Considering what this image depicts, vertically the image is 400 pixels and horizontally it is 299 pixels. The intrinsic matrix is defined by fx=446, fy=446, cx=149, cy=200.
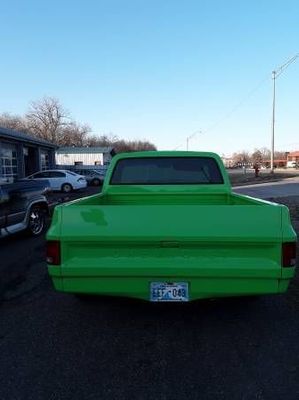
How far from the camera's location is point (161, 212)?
409 centimetres

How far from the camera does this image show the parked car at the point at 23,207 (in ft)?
31.2

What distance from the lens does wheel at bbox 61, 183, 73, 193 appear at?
32.1 m

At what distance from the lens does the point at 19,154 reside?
32.0 metres

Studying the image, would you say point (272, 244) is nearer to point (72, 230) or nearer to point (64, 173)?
point (72, 230)

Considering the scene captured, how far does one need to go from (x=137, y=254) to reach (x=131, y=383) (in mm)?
1136

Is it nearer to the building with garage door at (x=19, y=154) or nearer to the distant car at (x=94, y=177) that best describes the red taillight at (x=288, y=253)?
the building with garage door at (x=19, y=154)

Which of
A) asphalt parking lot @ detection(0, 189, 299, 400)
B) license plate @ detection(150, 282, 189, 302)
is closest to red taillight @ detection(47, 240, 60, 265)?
asphalt parking lot @ detection(0, 189, 299, 400)

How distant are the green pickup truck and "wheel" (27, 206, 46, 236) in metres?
6.91

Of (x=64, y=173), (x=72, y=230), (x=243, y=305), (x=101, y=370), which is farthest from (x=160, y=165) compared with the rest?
(x=64, y=173)

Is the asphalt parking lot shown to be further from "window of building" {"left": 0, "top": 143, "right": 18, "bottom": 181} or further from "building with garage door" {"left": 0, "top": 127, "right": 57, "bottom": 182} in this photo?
"window of building" {"left": 0, "top": 143, "right": 18, "bottom": 181}

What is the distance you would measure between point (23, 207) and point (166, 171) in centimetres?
477

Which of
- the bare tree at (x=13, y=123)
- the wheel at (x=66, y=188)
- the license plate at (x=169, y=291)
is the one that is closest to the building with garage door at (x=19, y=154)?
the wheel at (x=66, y=188)

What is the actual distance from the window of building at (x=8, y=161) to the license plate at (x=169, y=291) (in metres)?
25.5

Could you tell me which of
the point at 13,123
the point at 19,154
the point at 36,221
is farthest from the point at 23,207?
the point at 13,123
